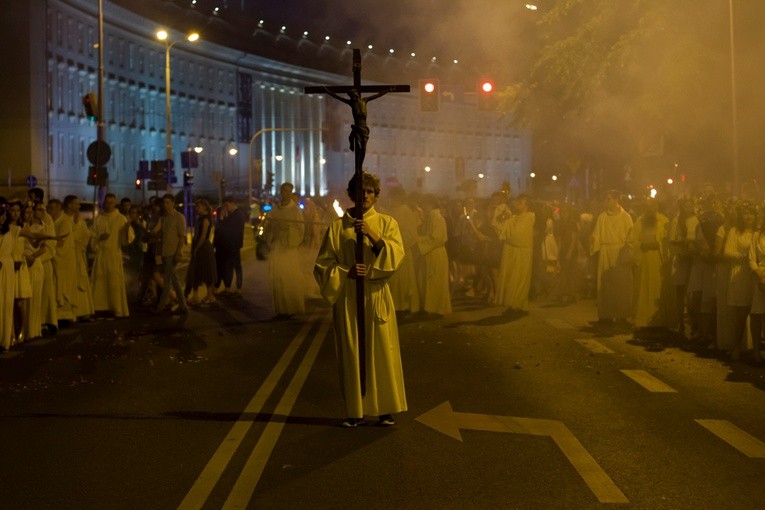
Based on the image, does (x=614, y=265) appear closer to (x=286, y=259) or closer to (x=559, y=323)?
(x=559, y=323)

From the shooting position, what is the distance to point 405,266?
59.3 ft

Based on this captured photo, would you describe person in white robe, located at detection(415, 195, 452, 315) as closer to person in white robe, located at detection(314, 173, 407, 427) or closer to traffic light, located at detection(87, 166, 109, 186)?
person in white robe, located at detection(314, 173, 407, 427)

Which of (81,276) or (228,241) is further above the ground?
(228,241)

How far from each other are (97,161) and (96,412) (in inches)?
776

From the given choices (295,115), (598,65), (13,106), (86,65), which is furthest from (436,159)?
(598,65)

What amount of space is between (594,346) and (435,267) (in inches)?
175

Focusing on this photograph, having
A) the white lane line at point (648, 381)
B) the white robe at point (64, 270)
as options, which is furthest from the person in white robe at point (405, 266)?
the white lane line at point (648, 381)

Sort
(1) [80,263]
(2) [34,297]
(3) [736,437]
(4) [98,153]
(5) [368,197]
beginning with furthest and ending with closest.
→ 1. (4) [98,153]
2. (1) [80,263]
3. (2) [34,297]
4. (5) [368,197]
5. (3) [736,437]

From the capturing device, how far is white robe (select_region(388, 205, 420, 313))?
1792cm

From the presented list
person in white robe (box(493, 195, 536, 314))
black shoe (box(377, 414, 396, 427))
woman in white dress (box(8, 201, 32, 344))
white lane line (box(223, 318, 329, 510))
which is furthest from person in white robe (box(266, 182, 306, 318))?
black shoe (box(377, 414, 396, 427))

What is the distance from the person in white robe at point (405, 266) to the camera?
706 inches

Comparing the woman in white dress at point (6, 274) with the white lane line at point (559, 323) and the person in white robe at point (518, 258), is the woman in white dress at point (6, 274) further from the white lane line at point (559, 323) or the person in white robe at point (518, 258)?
the person in white robe at point (518, 258)

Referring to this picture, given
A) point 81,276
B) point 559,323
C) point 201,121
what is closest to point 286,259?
point 81,276

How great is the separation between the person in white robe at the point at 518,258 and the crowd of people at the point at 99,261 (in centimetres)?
458
